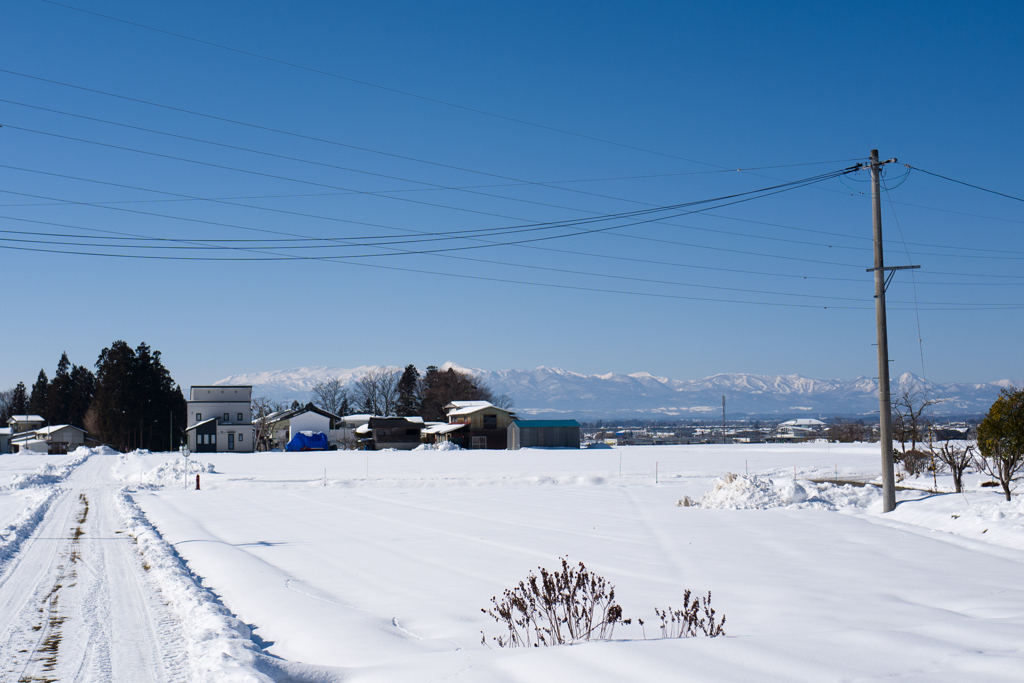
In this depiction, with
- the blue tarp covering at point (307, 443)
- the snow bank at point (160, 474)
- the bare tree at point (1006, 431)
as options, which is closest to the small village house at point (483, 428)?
the blue tarp covering at point (307, 443)

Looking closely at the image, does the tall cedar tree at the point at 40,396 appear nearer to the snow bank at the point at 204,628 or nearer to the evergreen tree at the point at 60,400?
the evergreen tree at the point at 60,400

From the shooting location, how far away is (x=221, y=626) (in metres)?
7.64

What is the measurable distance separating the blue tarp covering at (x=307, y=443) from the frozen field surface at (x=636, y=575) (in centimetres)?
5389

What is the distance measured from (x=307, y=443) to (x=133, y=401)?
72.3ft

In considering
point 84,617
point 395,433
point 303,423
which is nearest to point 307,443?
point 395,433

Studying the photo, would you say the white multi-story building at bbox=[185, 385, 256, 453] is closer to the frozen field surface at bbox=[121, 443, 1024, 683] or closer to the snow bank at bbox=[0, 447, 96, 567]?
the snow bank at bbox=[0, 447, 96, 567]

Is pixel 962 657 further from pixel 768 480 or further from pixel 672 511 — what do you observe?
pixel 768 480

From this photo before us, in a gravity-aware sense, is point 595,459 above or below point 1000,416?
below

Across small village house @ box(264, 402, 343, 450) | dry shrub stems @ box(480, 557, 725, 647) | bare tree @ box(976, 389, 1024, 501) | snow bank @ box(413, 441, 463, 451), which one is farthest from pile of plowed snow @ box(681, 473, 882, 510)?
small village house @ box(264, 402, 343, 450)

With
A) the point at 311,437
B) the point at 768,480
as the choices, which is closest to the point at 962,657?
the point at 768,480

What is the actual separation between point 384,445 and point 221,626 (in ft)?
251

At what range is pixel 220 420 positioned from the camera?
Answer: 274 feet

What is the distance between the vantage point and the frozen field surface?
5.56 metres

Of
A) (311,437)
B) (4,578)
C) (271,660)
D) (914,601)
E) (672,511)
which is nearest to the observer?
(271,660)
